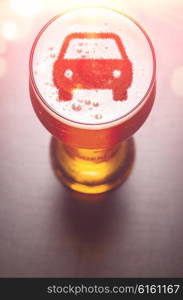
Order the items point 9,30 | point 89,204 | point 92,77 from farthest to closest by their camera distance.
→ point 9,30, point 89,204, point 92,77

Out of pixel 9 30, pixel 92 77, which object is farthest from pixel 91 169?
pixel 9 30

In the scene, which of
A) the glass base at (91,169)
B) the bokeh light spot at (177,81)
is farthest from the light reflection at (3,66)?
the bokeh light spot at (177,81)

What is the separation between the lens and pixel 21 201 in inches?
30.2

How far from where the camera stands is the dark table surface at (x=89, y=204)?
28.8 inches

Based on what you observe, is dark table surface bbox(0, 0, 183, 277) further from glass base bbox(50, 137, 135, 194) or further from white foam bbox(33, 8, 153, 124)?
white foam bbox(33, 8, 153, 124)

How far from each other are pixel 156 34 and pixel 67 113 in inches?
12.6

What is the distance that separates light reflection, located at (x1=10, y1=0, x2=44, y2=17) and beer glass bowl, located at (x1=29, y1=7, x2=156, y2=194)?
0.22m

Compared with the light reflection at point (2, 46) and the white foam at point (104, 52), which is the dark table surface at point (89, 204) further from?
the white foam at point (104, 52)

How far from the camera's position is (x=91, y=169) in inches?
30.4

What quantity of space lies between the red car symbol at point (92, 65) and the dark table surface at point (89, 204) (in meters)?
0.18

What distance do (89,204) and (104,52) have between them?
0.77 ft

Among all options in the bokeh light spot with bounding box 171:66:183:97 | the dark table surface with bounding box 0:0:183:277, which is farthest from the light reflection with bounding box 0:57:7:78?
the bokeh light spot with bounding box 171:66:183:97

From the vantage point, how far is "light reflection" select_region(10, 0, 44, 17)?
0.88m

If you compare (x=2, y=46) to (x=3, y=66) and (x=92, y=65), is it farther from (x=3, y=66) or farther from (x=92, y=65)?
(x=92, y=65)
